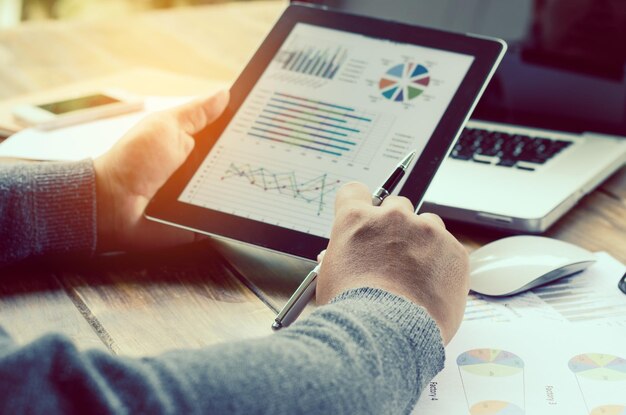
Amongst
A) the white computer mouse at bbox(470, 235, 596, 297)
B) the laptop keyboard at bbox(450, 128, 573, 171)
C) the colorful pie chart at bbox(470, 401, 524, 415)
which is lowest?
the colorful pie chart at bbox(470, 401, 524, 415)

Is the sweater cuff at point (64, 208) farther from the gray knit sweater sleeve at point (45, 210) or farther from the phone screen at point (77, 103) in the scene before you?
the phone screen at point (77, 103)

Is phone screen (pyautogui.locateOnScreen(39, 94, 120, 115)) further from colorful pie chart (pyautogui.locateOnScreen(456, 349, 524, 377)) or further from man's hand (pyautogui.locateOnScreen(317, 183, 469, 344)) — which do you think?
colorful pie chart (pyautogui.locateOnScreen(456, 349, 524, 377))

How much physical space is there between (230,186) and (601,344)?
395 mm

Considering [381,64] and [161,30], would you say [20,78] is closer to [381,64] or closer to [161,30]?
[161,30]

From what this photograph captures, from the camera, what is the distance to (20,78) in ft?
4.33

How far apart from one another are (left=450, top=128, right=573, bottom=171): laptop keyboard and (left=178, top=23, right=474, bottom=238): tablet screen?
0.69ft

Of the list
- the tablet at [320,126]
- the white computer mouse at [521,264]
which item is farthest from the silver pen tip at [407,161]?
the white computer mouse at [521,264]

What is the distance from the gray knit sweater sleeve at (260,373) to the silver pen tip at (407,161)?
19cm

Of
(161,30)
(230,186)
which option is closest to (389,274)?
(230,186)

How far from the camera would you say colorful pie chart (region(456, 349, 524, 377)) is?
1.99 ft

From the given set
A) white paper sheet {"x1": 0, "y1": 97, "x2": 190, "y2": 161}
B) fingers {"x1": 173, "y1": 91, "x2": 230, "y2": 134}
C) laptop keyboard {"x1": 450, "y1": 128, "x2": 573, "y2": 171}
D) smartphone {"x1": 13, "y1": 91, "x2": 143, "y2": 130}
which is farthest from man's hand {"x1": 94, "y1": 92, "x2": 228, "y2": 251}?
laptop keyboard {"x1": 450, "y1": 128, "x2": 573, "y2": 171}

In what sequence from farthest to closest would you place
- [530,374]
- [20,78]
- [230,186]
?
[20,78] → [230,186] → [530,374]

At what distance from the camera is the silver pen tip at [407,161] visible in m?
0.73

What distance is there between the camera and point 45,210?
2.59 feet
